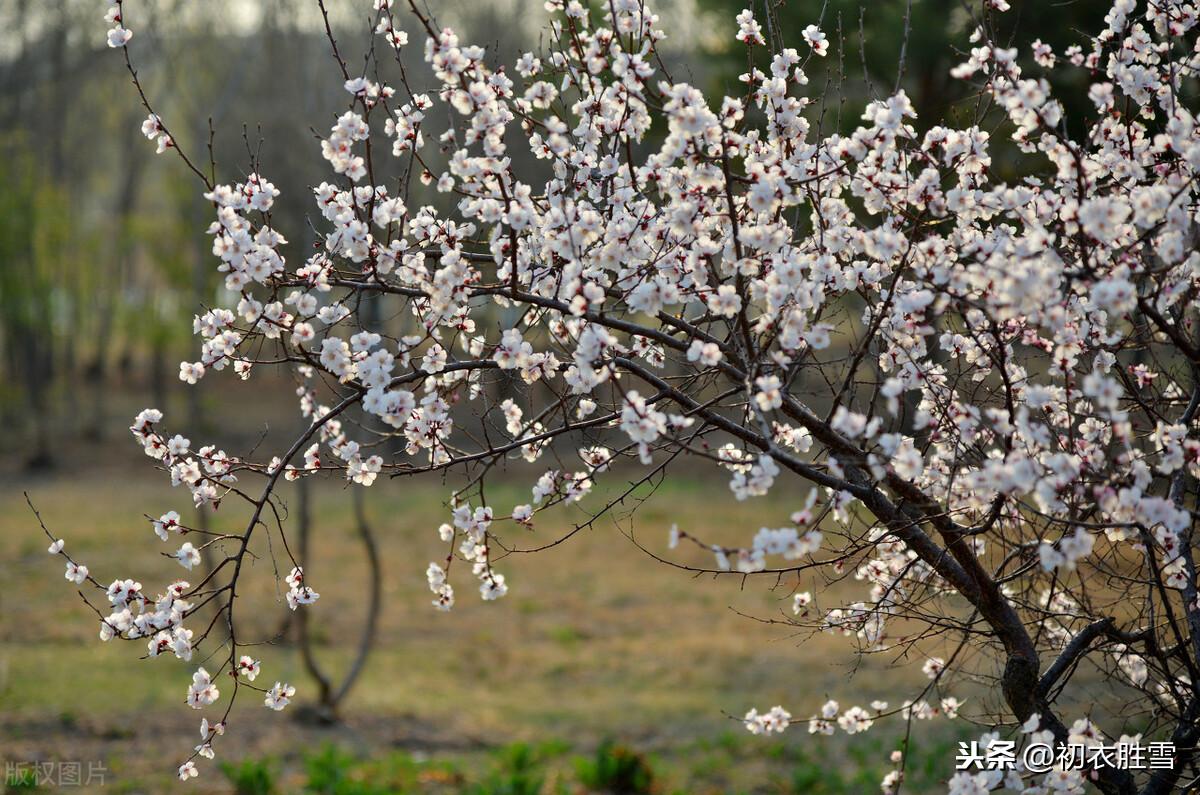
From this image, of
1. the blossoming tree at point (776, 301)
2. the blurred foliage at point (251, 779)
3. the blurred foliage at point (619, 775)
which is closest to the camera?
the blossoming tree at point (776, 301)

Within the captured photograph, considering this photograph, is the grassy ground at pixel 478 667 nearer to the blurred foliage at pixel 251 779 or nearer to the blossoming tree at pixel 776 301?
the blurred foliage at pixel 251 779

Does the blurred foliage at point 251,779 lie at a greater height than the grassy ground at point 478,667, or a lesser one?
lesser

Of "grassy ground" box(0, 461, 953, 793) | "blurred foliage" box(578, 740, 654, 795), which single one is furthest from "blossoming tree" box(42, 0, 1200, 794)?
"blurred foliage" box(578, 740, 654, 795)

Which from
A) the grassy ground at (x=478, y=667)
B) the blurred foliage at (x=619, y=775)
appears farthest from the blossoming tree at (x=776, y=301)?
the blurred foliage at (x=619, y=775)

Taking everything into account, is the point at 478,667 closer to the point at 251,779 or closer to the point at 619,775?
the point at 619,775

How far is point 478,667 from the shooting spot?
401 inches

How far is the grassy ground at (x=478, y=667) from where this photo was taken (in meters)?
7.40

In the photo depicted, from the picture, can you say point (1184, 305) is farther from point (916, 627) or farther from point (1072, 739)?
point (916, 627)

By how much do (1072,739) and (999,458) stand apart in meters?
0.73

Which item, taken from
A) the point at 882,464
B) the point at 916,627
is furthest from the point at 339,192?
the point at 916,627

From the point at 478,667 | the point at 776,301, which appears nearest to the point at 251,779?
the point at 478,667

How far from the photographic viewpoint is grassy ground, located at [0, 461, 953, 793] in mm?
7402

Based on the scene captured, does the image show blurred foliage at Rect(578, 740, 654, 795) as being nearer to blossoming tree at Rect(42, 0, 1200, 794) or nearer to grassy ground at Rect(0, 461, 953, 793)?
grassy ground at Rect(0, 461, 953, 793)

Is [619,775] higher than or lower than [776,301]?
lower
